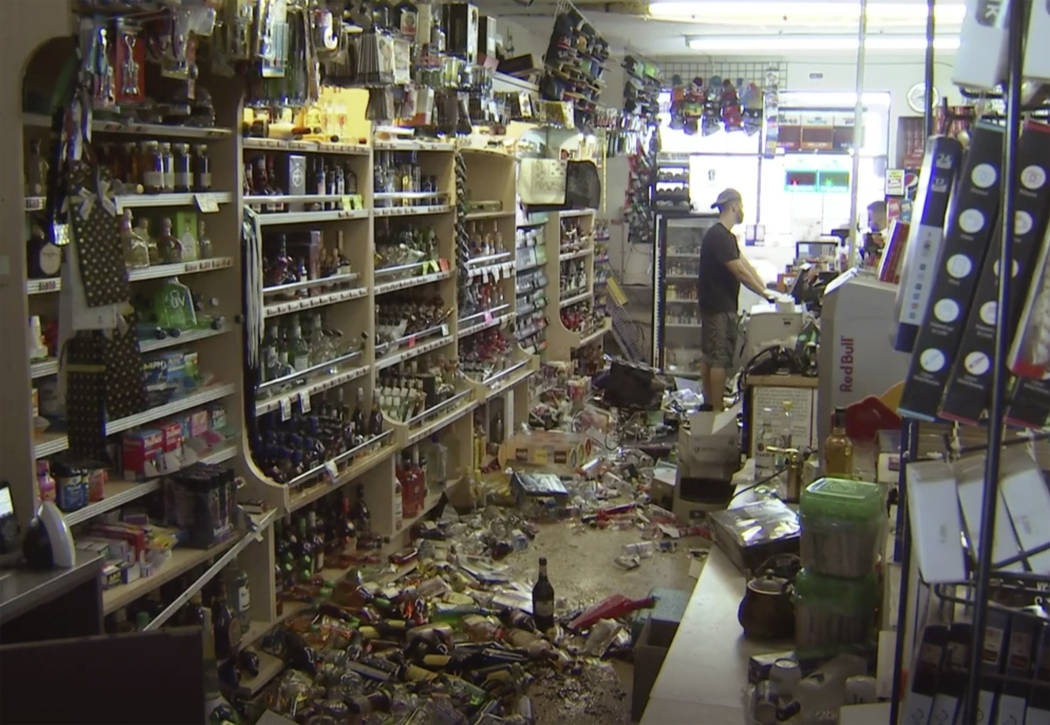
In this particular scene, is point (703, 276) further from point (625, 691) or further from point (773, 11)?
point (625, 691)

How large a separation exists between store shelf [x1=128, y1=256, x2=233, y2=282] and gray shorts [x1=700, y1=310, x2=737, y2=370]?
17.3 ft

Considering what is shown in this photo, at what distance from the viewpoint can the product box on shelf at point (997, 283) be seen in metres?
1.55

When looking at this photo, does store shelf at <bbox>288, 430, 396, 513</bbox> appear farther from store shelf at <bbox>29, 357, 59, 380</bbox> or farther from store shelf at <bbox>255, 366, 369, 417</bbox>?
store shelf at <bbox>29, 357, 59, 380</bbox>

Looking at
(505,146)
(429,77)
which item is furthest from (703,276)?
(429,77)

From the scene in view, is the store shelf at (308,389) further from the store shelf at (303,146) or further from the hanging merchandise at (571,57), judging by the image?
the hanging merchandise at (571,57)

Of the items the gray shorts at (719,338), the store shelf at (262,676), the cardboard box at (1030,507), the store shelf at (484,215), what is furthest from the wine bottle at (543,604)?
the gray shorts at (719,338)

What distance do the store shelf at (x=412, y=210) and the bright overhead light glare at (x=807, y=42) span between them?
488cm

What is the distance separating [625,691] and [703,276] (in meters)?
5.14

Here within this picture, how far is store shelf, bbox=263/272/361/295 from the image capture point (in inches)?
198

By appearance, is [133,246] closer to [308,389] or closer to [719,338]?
[308,389]

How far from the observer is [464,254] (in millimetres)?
7039

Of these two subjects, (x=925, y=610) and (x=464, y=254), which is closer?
(x=925, y=610)

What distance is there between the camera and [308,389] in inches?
208

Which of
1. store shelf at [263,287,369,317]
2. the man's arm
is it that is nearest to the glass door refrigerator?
the man's arm
